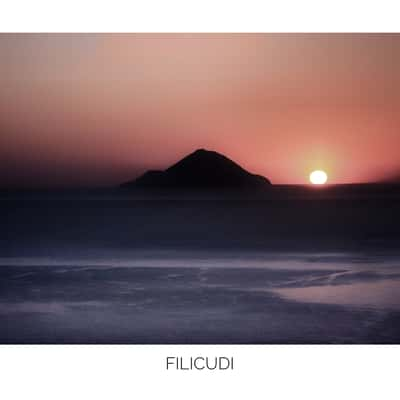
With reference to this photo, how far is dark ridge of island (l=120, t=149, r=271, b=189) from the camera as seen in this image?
3.38m

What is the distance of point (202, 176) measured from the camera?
11.1ft

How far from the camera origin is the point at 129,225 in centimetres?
359

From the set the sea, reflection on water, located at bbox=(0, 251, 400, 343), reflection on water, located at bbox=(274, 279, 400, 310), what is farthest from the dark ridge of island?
reflection on water, located at bbox=(274, 279, 400, 310)
